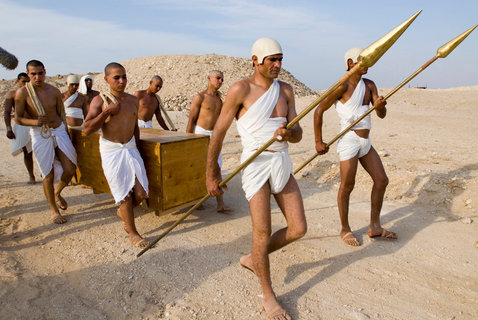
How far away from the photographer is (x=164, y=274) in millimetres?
3631

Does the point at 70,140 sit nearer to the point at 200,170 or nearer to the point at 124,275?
the point at 200,170

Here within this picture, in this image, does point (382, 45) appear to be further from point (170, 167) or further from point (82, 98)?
point (82, 98)

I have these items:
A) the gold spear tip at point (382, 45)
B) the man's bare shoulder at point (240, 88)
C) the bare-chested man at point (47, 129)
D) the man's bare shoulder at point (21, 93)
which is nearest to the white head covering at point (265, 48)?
the man's bare shoulder at point (240, 88)

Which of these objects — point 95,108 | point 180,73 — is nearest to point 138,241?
point 95,108

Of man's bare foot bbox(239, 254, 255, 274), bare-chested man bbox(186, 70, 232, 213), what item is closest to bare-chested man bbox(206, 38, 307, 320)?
man's bare foot bbox(239, 254, 255, 274)

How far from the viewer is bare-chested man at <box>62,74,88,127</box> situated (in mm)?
7543

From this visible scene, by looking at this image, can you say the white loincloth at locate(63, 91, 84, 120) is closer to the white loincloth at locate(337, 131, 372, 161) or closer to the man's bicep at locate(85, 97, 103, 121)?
the man's bicep at locate(85, 97, 103, 121)

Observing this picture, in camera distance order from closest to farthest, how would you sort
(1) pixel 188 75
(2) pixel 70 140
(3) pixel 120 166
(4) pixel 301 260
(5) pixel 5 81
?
(4) pixel 301 260, (3) pixel 120 166, (2) pixel 70 140, (1) pixel 188 75, (5) pixel 5 81

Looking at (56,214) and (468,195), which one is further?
(468,195)

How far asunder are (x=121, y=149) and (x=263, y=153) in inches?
79.1

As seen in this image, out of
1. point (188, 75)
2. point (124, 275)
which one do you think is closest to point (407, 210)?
point (124, 275)

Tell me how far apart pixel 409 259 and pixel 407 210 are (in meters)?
1.65

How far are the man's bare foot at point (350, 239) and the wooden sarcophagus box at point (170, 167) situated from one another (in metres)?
1.93

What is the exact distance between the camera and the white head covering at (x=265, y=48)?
2807 millimetres
